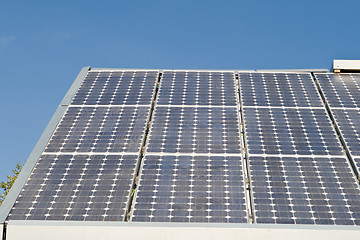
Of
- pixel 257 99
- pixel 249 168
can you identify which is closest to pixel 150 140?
pixel 249 168

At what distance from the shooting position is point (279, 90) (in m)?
20.0

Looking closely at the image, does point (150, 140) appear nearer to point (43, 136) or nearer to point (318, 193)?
point (43, 136)

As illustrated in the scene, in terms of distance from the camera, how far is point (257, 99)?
19266mm

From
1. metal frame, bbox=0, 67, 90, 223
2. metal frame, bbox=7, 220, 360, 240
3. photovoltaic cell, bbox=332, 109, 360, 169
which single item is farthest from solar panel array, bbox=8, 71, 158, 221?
photovoltaic cell, bbox=332, 109, 360, 169

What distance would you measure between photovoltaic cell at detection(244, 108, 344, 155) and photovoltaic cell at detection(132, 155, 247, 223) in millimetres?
1548

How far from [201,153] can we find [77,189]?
445 cm

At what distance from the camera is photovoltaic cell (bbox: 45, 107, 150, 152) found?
53.9 ft

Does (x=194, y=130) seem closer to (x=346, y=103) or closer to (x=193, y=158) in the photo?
(x=193, y=158)

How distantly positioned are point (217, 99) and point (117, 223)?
26.1ft

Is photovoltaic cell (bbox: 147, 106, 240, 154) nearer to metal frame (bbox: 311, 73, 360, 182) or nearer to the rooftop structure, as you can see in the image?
the rooftop structure

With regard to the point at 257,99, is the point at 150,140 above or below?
below

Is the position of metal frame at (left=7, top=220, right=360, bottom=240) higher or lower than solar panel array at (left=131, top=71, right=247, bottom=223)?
lower

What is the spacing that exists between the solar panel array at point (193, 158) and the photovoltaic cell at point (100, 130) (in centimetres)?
65

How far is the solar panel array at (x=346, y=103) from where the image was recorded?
1669 cm
